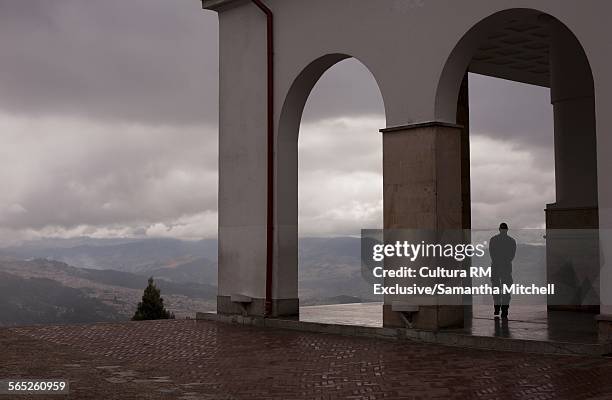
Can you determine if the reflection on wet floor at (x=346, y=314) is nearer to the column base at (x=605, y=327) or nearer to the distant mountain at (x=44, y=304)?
the column base at (x=605, y=327)

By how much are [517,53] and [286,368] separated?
10877 mm

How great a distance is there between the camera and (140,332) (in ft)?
45.5

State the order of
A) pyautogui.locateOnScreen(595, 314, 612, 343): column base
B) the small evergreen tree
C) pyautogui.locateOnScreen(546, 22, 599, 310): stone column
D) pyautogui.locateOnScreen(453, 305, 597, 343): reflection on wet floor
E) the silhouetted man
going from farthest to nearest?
the small evergreen tree → pyautogui.locateOnScreen(546, 22, 599, 310): stone column → the silhouetted man → pyautogui.locateOnScreen(453, 305, 597, 343): reflection on wet floor → pyautogui.locateOnScreen(595, 314, 612, 343): column base

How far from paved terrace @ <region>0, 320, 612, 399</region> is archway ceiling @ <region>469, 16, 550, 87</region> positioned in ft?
23.7

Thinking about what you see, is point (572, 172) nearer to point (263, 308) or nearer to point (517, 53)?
point (517, 53)

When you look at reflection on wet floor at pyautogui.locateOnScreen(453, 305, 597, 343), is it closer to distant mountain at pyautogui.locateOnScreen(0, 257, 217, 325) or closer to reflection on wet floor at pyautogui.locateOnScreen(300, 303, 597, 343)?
reflection on wet floor at pyautogui.locateOnScreen(300, 303, 597, 343)

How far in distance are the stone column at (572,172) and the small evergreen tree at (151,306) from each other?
14.0 metres

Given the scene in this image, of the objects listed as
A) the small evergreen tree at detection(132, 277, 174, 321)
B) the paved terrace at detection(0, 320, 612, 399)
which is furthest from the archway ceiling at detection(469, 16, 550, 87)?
the small evergreen tree at detection(132, 277, 174, 321)

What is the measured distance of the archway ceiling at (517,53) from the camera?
51.9 ft

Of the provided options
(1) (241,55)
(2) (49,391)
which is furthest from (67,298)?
(2) (49,391)

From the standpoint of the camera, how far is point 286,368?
962 centimetres

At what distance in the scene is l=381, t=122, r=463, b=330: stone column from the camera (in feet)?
39.4

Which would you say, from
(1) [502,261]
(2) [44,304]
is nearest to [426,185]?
(1) [502,261]

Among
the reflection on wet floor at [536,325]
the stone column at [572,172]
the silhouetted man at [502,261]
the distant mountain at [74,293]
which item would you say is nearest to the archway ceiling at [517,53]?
the stone column at [572,172]
